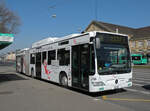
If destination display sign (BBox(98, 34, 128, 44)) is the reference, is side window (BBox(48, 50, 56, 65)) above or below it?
below

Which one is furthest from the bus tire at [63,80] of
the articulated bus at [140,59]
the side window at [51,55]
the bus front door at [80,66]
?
the articulated bus at [140,59]

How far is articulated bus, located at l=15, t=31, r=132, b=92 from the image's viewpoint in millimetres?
7340

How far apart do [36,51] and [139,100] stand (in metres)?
9.55

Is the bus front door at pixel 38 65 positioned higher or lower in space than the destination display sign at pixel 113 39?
lower

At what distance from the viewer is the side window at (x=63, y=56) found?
938cm

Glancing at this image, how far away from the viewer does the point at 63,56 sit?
387 inches

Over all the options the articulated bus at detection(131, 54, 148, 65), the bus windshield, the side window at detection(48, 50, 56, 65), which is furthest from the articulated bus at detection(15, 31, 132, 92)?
the articulated bus at detection(131, 54, 148, 65)

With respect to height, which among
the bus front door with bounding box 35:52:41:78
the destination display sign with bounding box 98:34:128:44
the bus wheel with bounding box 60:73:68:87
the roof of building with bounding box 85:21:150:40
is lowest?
the bus wheel with bounding box 60:73:68:87

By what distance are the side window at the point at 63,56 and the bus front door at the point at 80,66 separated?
25.9 inches

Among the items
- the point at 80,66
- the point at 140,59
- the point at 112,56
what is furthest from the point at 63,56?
the point at 140,59

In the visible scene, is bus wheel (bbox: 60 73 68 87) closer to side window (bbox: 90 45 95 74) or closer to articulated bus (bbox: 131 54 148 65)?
side window (bbox: 90 45 95 74)

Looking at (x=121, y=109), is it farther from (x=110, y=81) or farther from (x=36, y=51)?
(x=36, y=51)

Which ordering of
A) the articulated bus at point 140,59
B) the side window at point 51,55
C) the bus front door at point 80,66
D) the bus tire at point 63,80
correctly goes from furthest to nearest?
the articulated bus at point 140,59
the side window at point 51,55
the bus tire at point 63,80
the bus front door at point 80,66

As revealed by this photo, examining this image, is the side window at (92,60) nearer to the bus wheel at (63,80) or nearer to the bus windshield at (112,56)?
the bus windshield at (112,56)
